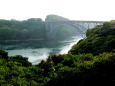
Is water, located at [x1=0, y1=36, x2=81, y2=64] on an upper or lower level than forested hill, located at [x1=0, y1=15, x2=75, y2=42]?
lower

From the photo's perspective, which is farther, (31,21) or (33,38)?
(31,21)

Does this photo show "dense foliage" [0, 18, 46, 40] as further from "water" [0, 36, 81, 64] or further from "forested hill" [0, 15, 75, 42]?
"water" [0, 36, 81, 64]

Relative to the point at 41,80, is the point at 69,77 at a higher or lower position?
higher

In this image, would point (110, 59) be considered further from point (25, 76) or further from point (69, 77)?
point (25, 76)

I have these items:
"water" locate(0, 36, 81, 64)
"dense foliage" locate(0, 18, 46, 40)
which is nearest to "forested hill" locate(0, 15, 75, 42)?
"dense foliage" locate(0, 18, 46, 40)

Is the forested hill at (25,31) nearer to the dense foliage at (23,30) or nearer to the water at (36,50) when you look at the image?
the dense foliage at (23,30)

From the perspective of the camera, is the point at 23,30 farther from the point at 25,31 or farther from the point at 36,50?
the point at 36,50

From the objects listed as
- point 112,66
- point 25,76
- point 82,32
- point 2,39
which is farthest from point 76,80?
point 2,39

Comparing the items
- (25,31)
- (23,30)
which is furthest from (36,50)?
(23,30)

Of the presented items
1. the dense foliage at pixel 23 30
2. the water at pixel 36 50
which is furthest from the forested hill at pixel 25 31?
the water at pixel 36 50
